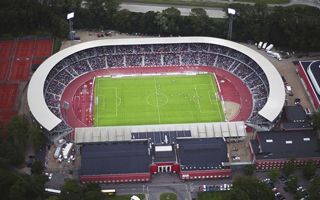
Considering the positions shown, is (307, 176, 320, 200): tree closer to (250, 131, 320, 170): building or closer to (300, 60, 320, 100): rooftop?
(250, 131, 320, 170): building

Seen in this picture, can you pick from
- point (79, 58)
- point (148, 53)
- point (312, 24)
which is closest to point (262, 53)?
point (312, 24)

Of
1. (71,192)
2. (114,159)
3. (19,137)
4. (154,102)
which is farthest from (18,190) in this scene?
(154,102)

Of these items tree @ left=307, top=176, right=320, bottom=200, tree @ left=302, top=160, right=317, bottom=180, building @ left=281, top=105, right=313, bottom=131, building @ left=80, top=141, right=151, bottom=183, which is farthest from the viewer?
building @ left=281, top=105, right=313, bottom=131

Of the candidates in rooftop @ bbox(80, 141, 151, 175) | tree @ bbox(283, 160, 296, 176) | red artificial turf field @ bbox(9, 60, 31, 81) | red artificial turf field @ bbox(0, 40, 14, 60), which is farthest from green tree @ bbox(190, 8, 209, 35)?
tree @ bbox(283, 160, 296, 176)

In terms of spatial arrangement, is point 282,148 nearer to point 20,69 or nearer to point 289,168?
point 289,168

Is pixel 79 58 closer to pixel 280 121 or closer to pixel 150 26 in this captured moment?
pixel 150 26
